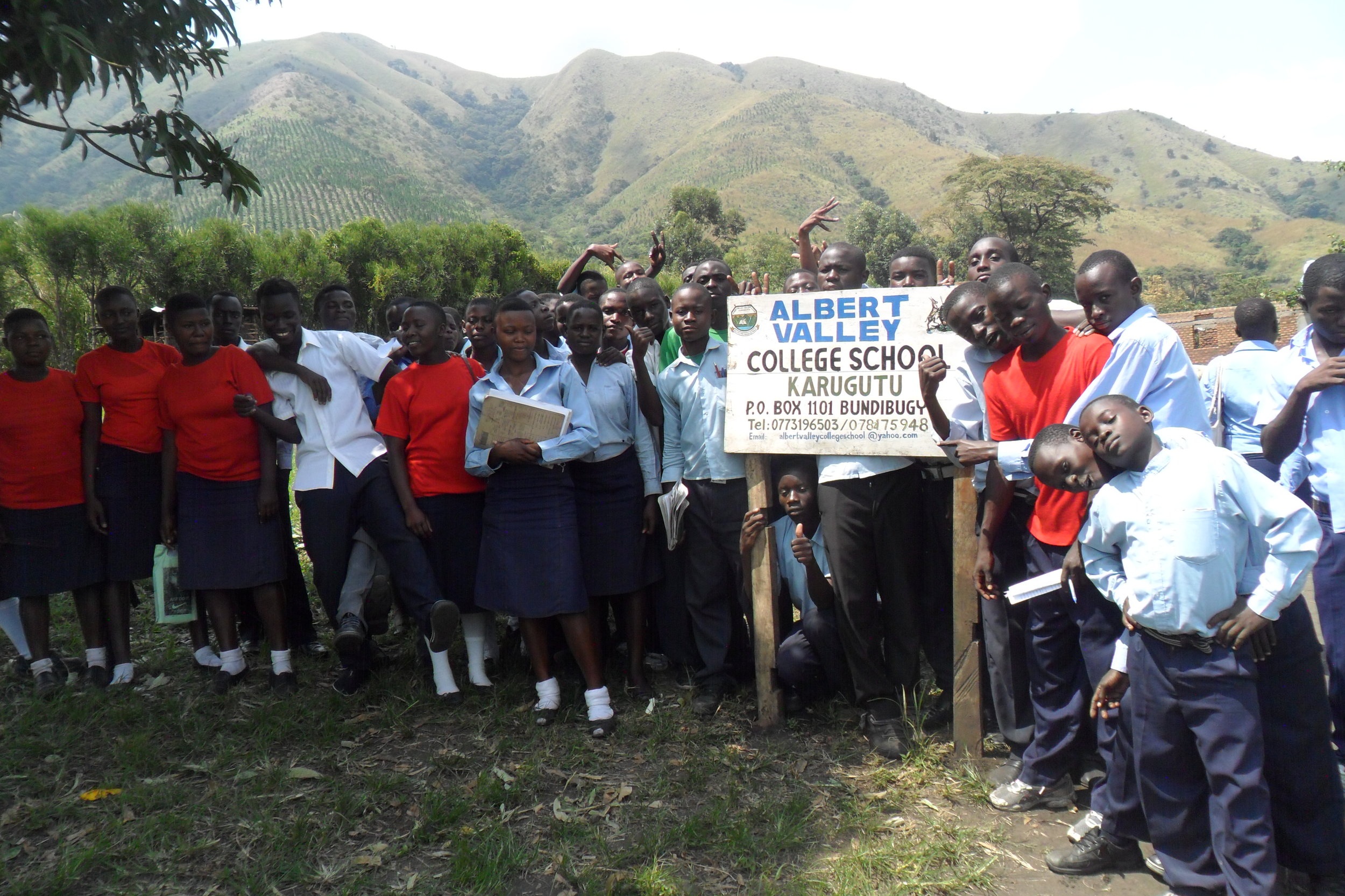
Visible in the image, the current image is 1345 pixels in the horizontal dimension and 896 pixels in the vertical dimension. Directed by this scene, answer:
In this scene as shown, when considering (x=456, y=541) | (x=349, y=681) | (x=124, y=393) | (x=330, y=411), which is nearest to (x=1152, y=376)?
(x=456, y=541)

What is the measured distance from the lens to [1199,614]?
254cm

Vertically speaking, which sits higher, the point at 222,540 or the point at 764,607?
the point at 222,540

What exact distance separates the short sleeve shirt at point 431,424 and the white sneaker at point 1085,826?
3073mm

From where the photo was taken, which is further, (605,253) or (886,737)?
(605,253)

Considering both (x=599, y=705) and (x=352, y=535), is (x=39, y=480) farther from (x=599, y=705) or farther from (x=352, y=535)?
(x=599, y=705)

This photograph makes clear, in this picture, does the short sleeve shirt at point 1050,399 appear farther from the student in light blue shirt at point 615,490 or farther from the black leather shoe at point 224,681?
the black leather shoe at point 224,681

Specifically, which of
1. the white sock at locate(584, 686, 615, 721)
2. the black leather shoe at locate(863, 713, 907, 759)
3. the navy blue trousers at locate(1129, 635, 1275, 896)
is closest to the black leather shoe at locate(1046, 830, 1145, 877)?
the navy blue trousers at locate(1129, 635, 1275, 896)

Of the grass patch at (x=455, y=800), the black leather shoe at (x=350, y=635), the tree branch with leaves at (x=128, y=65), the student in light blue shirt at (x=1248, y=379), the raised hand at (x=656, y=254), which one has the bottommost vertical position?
the grass patch at (x=455, y=800)

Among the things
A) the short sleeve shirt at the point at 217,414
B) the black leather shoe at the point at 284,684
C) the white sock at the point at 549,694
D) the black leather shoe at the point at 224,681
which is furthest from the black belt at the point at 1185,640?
the black leather shoe at the point at 224,681

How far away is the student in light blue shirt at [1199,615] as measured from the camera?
2.50 metres

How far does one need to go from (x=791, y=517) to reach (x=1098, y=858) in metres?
1.93

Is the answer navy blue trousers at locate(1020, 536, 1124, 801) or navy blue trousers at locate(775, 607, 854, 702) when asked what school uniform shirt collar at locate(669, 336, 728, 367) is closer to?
navy blue trousers at locate(775, 607, 854, 702)

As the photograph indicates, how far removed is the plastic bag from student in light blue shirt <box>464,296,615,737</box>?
174 cm

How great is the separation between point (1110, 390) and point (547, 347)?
2.84 m
